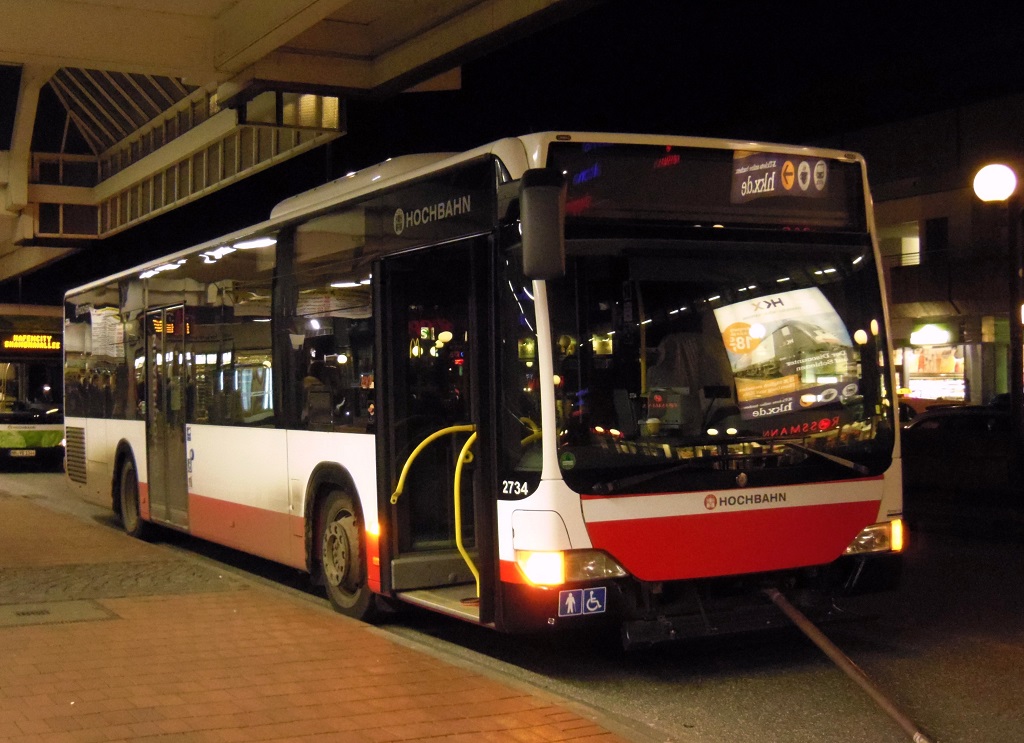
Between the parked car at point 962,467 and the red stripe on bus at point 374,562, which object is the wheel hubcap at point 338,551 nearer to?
the red stripe on bus at point 374,562

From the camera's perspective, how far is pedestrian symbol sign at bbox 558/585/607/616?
6.79 metres

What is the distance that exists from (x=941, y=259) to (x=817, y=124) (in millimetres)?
11239

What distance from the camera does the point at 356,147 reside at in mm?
22531

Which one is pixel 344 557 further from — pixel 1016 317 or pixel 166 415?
pixel 1016 317

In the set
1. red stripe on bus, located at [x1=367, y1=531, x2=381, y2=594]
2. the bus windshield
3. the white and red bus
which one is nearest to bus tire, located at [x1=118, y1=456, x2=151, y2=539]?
the white and red bus

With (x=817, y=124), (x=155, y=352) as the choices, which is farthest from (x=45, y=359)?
(x=817, y=124)

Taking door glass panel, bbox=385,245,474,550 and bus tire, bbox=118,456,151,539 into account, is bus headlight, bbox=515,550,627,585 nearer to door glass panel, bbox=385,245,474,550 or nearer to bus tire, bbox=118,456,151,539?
door glass panel, bbox=385,245,474,550

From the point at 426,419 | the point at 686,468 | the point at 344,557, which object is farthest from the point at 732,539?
the point at 344,557

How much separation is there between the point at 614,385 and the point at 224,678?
278cm

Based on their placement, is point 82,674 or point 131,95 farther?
point 131,95

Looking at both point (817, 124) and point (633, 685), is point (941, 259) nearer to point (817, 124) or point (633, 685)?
point (817, 124)

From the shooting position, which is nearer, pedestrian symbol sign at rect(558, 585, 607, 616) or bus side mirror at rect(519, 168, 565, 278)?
bus side mirror at rect(519, 168, 565, 278)

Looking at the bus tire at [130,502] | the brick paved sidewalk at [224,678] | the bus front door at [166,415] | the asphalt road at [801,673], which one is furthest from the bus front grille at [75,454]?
the asphalt road at [801,673]

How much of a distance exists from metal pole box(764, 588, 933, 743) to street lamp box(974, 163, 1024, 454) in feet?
19.3
